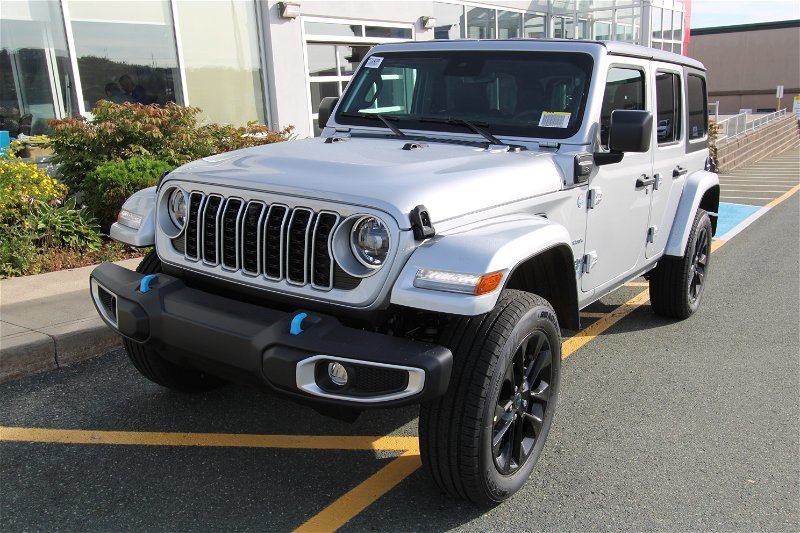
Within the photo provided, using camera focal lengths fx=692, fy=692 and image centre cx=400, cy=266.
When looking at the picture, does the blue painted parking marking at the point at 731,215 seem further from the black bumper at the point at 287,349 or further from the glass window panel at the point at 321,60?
the black bumper at the point at 287,349

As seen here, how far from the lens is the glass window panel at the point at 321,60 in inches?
455

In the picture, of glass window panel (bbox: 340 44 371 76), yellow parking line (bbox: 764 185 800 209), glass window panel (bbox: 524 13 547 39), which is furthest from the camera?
glass window panel (bbox: 524 13 547 39)

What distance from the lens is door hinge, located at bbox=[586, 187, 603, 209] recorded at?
3754 mm

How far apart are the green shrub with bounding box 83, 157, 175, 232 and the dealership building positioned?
1874 millimetres

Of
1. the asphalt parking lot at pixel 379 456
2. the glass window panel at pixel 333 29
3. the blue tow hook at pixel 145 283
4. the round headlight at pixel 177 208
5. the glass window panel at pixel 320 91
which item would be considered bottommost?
the asphalt parking lot at pixel 379 456

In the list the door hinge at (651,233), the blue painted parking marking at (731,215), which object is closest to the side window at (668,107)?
the door hinge at (651,233)

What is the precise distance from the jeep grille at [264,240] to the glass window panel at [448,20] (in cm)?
1175

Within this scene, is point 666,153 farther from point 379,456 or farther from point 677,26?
point 677,26

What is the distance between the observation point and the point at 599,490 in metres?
3.15

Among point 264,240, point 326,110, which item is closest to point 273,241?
point 264,240

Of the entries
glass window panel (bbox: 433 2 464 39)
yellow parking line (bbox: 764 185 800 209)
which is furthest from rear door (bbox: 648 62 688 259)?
glass window panel (bbox: 433 2 464 39)

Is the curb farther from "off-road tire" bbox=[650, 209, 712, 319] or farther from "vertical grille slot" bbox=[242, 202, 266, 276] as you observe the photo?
"off-road tire" bbox=[650, 209, 712, 319]

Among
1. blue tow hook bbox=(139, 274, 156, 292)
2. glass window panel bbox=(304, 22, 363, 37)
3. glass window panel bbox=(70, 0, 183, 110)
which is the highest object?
glass window panel bbox=(304, 22, 363, 37)

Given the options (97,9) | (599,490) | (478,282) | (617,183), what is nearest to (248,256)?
(478,282)
